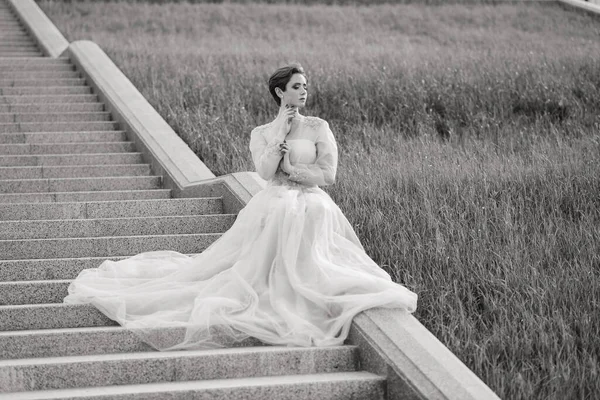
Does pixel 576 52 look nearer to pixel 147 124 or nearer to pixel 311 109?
pixel 311 109

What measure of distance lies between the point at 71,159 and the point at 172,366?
5.60 metres

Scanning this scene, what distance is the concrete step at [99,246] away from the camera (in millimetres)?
7637

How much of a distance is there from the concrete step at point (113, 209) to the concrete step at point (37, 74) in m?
6.13

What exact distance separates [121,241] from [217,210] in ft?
4.26

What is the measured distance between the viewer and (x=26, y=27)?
19844mm

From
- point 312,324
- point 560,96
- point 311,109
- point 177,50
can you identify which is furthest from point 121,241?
point 177,50

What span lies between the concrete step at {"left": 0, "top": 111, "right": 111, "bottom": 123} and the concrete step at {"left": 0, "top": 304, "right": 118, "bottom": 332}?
637 cm

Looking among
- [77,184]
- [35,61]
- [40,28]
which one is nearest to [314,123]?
[77,184]

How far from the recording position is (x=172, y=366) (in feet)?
18.1

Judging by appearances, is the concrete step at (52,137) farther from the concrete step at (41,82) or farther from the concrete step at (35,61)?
the concrete step at (35,61)

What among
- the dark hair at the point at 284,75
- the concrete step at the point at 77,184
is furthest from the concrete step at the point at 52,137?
the dark hair at the point at 284,75

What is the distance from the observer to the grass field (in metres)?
6.33

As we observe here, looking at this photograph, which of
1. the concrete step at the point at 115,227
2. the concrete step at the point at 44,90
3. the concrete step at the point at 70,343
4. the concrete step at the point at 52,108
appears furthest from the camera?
the concrete step at the point at 44,90

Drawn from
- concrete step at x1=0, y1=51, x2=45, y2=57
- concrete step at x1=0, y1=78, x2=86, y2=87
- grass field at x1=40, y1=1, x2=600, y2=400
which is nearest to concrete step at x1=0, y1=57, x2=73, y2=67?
grass field at x1=40, y1=1, x2=600, y2=400
